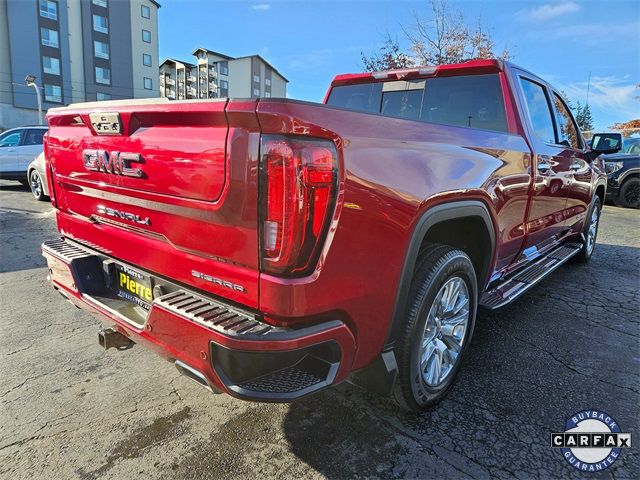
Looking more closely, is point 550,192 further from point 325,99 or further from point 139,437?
point 139,437

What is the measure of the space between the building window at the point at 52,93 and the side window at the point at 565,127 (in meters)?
48.2

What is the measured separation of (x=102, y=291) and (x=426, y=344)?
1857 mm

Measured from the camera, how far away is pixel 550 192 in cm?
382

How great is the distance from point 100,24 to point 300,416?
174ft

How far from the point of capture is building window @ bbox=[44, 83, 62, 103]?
4172 cm

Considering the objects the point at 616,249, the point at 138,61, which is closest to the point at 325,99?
the point at 616,249

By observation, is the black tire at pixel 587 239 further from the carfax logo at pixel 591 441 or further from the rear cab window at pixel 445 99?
the carfax logo at pixel 591 441

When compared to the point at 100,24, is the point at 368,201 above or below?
below

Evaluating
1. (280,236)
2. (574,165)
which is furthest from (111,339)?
(574,165)

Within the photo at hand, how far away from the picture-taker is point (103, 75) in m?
45.5

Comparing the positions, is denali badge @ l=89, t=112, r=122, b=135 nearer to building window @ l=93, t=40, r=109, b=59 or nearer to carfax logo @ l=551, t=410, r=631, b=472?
carfax logo @ l=551, t=410, r=631, b=472

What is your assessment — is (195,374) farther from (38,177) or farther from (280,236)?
(38,177)

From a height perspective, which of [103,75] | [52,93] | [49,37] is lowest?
[52,93]

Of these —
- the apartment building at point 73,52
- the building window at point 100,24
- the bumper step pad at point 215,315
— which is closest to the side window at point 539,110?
the bumper step pad at point 215,315
